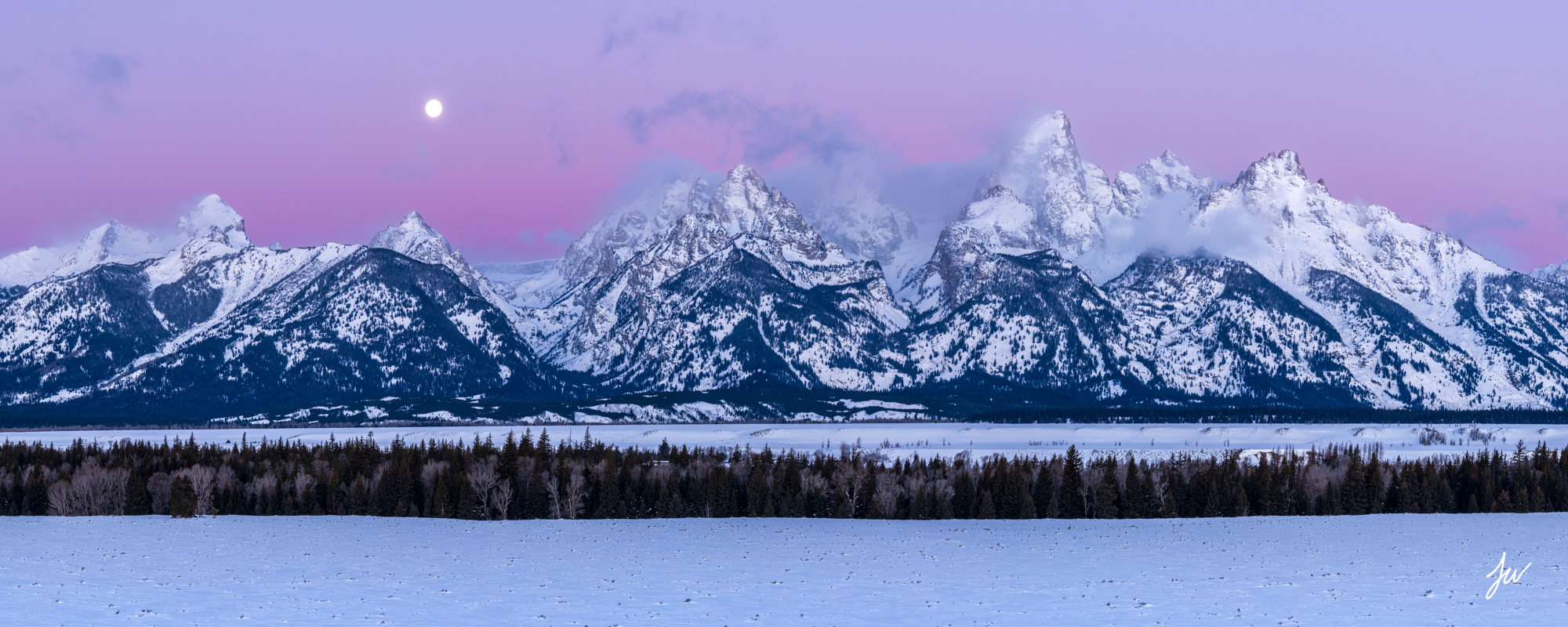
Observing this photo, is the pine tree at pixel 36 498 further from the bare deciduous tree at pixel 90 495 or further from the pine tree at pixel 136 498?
the pine tree at pixel 136 498

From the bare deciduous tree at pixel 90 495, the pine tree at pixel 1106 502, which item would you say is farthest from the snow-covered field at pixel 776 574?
the bare deciduous tree at pixel 90 495

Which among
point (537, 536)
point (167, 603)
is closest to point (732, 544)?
point (537, 536)

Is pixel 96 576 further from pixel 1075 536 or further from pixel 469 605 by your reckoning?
pixel 1075 536

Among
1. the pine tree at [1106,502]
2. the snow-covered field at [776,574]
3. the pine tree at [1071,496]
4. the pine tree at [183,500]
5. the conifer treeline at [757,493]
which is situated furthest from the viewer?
the pine tree at [1071,496]

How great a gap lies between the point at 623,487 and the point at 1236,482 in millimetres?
80173

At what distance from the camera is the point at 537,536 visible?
5271 inches
